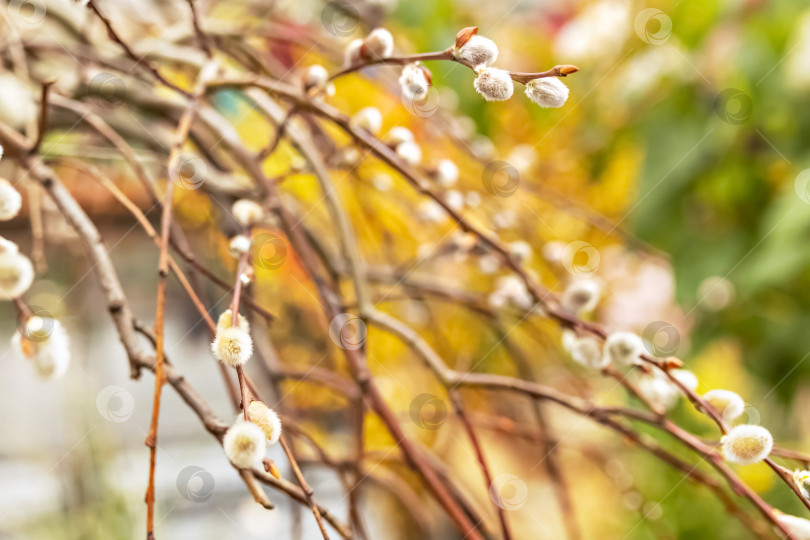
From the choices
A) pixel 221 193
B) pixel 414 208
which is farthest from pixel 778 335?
pixel 221 193

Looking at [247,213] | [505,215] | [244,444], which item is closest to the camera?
[244,444]

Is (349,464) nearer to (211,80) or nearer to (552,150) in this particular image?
(211,80)

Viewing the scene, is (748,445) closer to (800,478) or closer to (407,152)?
(800,478)

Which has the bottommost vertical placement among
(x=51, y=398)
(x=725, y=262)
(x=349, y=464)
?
(x=51, y=398)

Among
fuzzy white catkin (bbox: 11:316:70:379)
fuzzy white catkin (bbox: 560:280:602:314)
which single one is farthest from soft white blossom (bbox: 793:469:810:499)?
fuzzy white catkin (bbox: 11:316:70:379)

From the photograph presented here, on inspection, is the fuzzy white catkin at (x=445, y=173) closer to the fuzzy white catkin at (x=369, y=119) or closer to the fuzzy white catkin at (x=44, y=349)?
the fuzzy white catkin at (x=369, y=119)

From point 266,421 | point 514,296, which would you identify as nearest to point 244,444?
point 266,421

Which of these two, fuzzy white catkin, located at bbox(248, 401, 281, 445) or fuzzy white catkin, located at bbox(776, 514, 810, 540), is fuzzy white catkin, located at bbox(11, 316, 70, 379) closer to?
fuzzy white catkin, located at bbox(248, 401, 281, 445)
